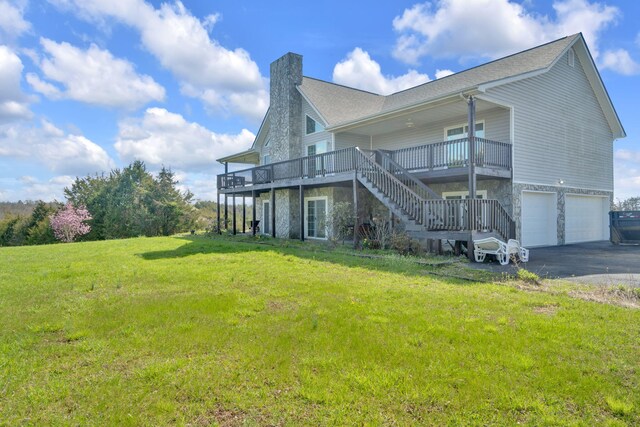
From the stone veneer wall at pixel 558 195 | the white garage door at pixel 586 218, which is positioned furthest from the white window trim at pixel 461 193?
the white garage door at pixel 586 218

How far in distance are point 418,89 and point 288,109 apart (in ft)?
22.0

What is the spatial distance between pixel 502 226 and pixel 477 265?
2348mm

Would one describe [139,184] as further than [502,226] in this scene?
Yes

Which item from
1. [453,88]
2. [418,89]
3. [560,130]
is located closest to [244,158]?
[418,89]

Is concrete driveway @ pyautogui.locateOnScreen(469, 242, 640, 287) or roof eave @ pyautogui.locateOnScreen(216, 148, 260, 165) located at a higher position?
roof eave @ pyautogui.locateOnScreen(216, 148, 260, 165)

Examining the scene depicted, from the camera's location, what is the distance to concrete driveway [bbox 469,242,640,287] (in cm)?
742

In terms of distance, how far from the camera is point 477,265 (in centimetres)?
908

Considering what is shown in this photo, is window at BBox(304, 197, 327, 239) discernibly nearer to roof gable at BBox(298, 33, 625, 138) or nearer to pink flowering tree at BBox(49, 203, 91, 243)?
roof gable at BBox(298, 33, 625, 138)

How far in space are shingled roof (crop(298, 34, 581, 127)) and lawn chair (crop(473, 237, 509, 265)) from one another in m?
4.63

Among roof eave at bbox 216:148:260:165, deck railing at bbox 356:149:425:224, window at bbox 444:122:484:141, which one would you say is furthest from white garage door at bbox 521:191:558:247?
roof eave at bbox 216:148:260:165

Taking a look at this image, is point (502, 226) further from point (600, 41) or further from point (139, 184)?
point (139, 184)

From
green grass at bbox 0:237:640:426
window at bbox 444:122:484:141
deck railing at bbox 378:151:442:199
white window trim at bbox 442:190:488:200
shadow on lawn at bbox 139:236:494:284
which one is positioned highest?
window at bbox 444:122:484:141

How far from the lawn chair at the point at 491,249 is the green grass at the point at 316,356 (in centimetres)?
298

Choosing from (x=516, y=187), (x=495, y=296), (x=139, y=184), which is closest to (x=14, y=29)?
(x=495, y=296)
